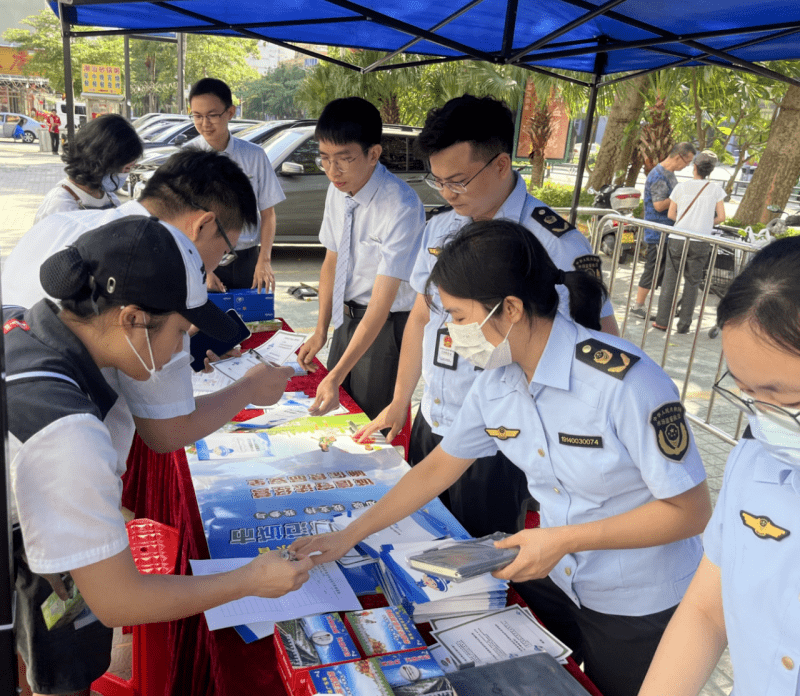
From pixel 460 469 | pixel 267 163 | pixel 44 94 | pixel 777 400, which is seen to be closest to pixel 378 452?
pixel 460 469

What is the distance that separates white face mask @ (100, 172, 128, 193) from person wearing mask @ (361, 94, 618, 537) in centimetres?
154

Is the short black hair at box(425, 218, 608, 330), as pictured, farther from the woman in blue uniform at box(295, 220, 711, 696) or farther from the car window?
the car window

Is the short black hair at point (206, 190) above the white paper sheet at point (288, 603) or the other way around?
above

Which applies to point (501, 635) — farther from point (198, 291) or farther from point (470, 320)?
point (198, 291)

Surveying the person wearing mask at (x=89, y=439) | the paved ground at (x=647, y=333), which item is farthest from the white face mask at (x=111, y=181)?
the person wearing mask at (x=89, y=439)

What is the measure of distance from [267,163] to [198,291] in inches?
133

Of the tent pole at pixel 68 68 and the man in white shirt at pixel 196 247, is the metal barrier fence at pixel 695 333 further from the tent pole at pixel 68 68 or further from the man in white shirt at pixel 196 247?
the tent pole at pixel 68 68

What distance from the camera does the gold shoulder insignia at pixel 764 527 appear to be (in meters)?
0.95

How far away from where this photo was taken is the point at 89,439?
105cm

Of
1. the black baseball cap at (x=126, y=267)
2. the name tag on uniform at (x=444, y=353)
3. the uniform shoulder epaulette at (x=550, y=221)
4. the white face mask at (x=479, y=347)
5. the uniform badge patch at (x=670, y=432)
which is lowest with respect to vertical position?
the name tag on uniform at (x=444, y=353)

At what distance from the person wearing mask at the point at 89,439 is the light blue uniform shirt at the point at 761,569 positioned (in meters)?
0.76

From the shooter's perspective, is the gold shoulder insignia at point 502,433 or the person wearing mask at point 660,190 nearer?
the gold shoulder insignia at point 502,433

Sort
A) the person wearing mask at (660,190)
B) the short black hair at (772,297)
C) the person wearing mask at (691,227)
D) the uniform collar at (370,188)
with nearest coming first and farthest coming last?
the short black hair at (772,297) → the uniform collar at (370,188) → the person wearing mask at (691,227) → the person wearing mask at (660,190)

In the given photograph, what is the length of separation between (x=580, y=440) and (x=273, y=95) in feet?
181
